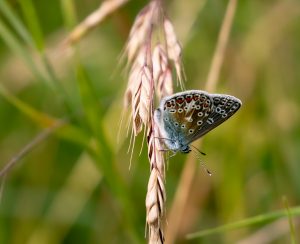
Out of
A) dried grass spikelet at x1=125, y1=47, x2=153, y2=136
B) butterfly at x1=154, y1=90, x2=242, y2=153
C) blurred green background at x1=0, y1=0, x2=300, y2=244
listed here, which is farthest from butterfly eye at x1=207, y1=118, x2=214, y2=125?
blurred green background at x1=0, y1=0, x2=300, y2=244

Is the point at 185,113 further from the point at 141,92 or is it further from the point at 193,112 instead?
the point at 141,92

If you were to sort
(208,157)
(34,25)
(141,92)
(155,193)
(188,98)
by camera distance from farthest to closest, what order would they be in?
(208,157) → (34,25) → (188,98) → (141,92) → (155,193)

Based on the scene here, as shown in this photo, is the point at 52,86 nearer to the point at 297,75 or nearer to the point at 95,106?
the point at 95,106

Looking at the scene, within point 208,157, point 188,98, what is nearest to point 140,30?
point 188,98

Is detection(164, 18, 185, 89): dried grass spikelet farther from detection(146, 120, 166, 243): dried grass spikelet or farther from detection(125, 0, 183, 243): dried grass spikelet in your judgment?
detection(146, 120, 166, 243): dried grass spikelet

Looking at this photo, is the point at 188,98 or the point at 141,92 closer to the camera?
the point at 141,92

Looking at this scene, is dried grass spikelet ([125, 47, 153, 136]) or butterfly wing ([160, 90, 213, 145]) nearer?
dried grass spikelet ([125, 47, 153, 136])

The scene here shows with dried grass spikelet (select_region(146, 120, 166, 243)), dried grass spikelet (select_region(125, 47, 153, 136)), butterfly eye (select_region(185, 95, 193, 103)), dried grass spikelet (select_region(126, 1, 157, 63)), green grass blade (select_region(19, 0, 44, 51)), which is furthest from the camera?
green grass blade (select_region(19, 0, 44, 51))

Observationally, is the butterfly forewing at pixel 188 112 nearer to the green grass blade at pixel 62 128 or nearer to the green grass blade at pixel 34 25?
the green grass blade at pixel 62 128

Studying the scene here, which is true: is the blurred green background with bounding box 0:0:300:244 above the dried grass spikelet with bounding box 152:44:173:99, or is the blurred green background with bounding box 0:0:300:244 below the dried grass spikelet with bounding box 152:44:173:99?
below
